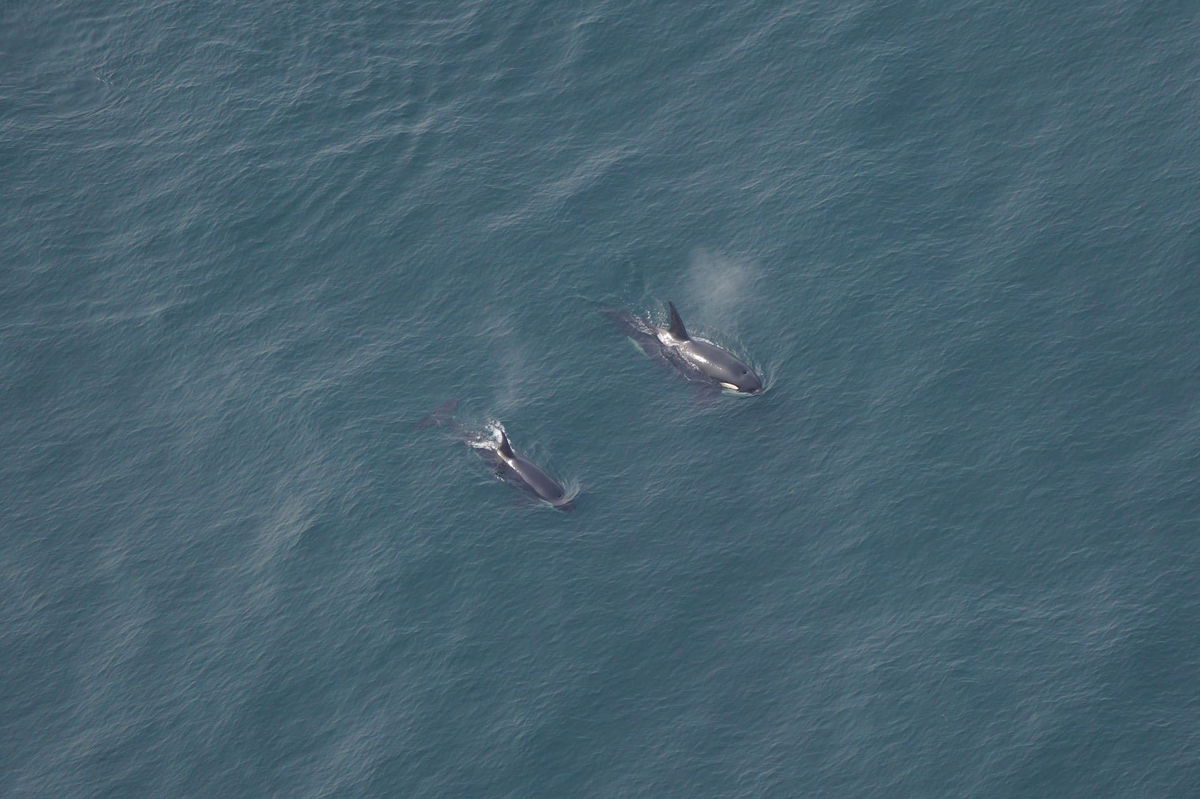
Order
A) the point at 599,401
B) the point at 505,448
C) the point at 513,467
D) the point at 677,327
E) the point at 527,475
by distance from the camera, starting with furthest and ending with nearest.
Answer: the point at 599,401
the point at 677,327
the point at 513,467
the point at 505,448
the point at 527,475

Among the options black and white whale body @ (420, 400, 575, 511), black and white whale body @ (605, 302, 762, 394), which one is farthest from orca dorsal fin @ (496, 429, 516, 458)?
black and white whale body @ (605, 302, 762, 394)

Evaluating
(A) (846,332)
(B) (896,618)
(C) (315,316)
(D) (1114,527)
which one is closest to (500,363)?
(C) (315,316)

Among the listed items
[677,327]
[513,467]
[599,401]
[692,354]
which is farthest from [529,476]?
[677,327]

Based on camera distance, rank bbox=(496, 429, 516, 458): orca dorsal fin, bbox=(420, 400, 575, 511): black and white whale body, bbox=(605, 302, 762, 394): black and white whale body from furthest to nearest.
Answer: bbox=(605, 302, 762, 394): black and white whale body → bbox=(496, 429, 516, 458): orca dorsal fin → bbox=(420, 400, 575, 511): black and white whale body

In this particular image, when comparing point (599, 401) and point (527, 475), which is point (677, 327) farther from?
point (527, 475)

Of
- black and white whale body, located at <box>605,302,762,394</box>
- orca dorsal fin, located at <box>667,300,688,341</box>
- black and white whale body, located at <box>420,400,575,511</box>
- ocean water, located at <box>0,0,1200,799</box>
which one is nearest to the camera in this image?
ocean water, located at <box>0,0,1200,799</box>

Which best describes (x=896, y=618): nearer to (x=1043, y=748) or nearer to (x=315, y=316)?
(x=1043, y=748)

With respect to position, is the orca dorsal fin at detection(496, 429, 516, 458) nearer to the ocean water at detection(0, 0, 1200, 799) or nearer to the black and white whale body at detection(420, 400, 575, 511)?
the black and white whale body at detection(420, 400, 575, 511)
